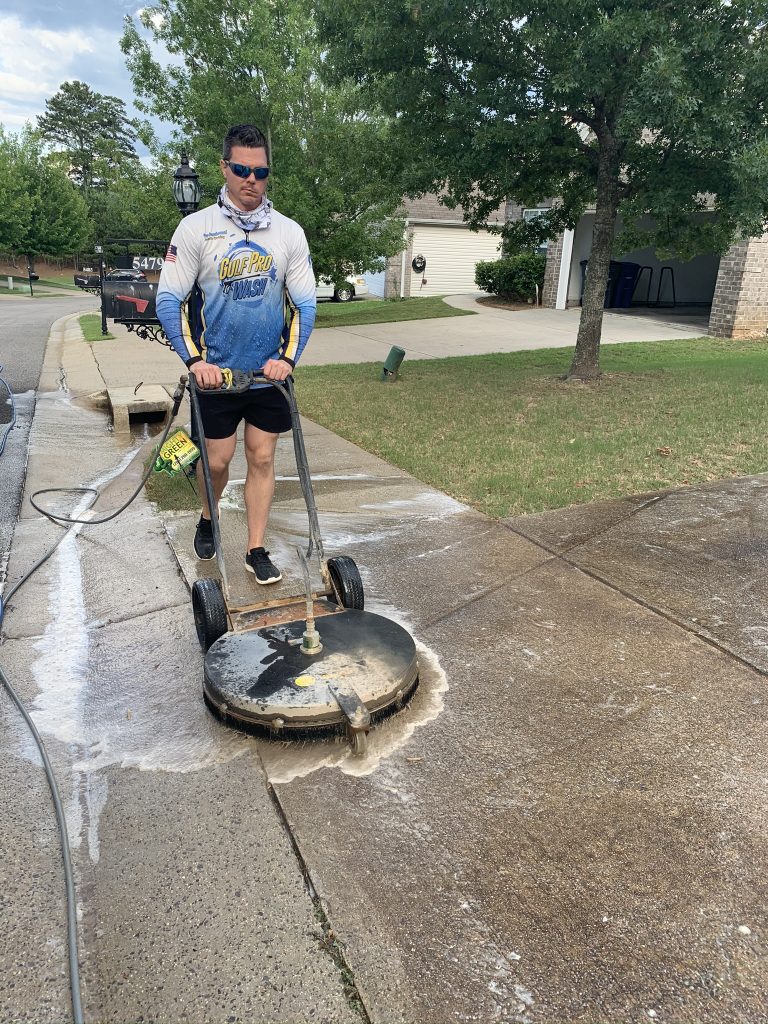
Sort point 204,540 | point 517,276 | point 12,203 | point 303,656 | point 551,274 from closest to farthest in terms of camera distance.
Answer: point 303,656
point 204,540
point 551,274
point 517,276
point 12,203

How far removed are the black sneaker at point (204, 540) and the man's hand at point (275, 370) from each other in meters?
1.23

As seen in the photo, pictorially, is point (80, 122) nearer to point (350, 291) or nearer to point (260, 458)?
point (350, 291)

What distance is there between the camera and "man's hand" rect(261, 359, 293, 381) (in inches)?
126

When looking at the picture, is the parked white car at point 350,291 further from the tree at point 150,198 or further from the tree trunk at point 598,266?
the tree trunk at point 598,266

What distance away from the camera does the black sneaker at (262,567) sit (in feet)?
12.3

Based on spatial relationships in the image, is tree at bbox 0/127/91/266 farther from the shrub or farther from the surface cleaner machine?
the surface cleaner machine

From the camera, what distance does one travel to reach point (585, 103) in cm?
788

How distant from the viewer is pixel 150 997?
1.71 meters

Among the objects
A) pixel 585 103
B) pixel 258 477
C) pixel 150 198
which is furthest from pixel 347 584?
pixel 150 198

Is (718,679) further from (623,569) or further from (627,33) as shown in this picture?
(627,33)

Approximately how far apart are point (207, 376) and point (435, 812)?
1.95m

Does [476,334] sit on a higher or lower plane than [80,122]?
lower

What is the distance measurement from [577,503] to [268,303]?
2.68 metres

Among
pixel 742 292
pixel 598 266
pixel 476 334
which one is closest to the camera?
pixel 598 266
